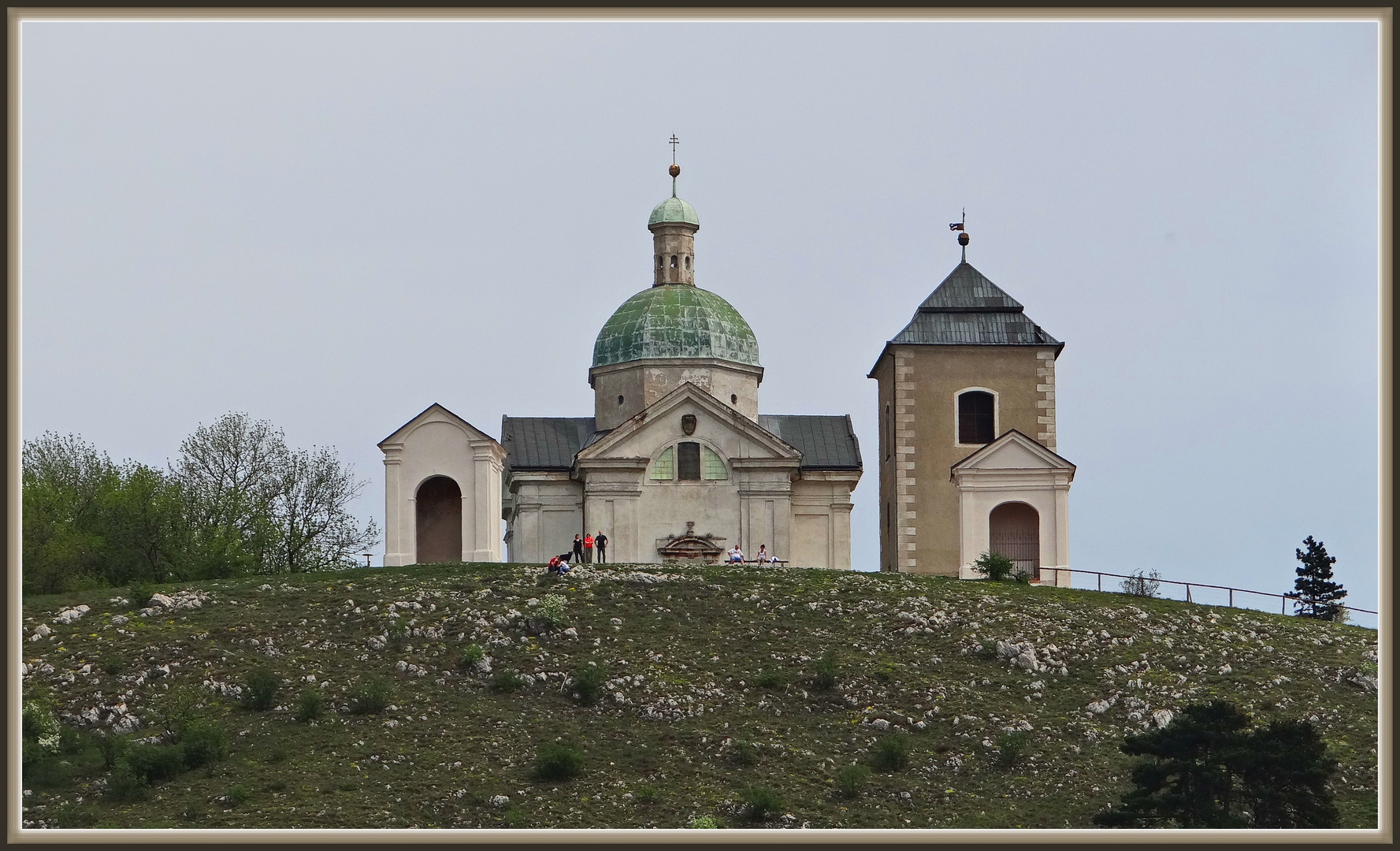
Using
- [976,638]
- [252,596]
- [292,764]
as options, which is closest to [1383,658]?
[976,638]

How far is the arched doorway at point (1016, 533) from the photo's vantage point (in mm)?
54500

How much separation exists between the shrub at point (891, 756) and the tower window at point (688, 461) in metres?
18.0

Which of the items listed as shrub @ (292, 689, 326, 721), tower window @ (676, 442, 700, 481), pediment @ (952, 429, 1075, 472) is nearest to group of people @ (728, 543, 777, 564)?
tower window @ (676, 442, 700, 481)

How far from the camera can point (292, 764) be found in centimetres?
3866

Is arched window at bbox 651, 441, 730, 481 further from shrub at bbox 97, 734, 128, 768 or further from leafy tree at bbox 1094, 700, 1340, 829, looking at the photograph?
leafy tree at bbox 1094, 700, 1340, 829

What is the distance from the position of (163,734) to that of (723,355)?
2471 centimetres

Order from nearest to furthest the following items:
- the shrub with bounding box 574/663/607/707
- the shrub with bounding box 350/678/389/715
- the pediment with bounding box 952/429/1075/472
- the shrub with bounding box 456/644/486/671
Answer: the shrub with bounding box 350/678/389/715, the shrub with bounding box 574/663/607/707, the shrub with bounding box 456/644/486/671, the pediment with bounding box 952/429/1075/472

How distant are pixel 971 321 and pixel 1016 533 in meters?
6.06

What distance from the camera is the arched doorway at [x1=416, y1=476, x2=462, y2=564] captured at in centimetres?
5519

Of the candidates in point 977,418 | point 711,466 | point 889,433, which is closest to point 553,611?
point 711,466

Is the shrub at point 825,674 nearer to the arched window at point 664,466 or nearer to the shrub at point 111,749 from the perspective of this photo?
the shrub at point 111,749

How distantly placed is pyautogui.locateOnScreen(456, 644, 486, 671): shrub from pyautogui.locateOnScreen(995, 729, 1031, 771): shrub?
9996mm

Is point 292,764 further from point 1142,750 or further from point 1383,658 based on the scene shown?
point 1383,658

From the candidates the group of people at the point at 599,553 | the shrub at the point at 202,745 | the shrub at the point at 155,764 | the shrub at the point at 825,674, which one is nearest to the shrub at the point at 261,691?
the shrub at the point at 202,745
